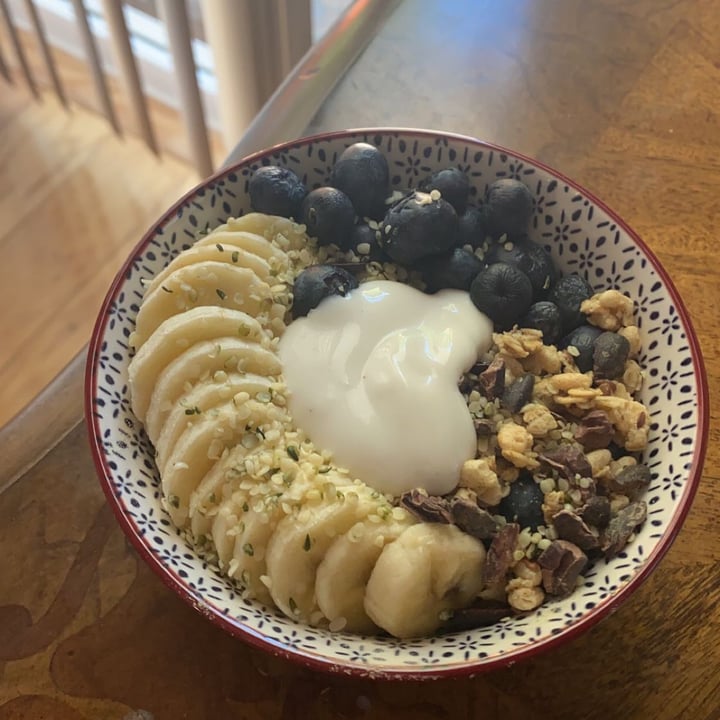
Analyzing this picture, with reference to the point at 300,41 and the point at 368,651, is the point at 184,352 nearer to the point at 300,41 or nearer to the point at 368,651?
the point at 368,651

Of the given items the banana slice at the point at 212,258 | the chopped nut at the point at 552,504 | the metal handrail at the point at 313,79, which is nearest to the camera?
the chopped nut at the point at 552,504

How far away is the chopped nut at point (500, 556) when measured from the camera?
88 cm

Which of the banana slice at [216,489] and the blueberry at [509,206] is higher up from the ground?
the blueberry at [509,206]

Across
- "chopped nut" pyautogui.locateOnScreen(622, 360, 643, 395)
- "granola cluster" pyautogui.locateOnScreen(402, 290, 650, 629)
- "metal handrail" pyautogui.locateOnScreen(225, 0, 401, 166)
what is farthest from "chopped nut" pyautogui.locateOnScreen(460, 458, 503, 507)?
"metal handrail" pyautogui.locateOnScreen(225, 0, 401, 166)

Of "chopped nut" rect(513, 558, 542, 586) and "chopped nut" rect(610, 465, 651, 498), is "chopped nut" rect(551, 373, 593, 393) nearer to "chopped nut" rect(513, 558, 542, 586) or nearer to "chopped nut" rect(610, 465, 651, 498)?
"chopped nut" rect(610, 465, 651, 498)

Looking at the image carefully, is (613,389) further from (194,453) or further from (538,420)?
(194,453)

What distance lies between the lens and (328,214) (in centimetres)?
108

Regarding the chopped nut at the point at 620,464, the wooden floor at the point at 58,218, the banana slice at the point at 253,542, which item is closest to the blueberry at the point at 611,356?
the chopped nut at the point at 620,464

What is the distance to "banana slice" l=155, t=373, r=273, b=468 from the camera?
929 mm

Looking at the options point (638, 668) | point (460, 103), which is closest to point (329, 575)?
point (638, 668)

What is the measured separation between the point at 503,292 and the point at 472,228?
0.11 meters

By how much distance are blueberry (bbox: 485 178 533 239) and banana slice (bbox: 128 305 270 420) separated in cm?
36

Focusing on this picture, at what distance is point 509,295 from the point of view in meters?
1.05

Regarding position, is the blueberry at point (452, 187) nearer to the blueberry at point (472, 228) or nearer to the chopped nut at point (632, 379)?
the blueberry at point (472, 228)
